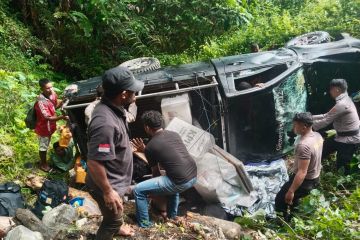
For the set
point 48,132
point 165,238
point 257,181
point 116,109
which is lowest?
point 257,181

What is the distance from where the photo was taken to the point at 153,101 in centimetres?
513

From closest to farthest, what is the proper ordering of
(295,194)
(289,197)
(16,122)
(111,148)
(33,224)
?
(111,148) < (33,224) < (289,197) < (295,194) < (16,122)

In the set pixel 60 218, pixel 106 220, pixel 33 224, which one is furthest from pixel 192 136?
pixel 33 224

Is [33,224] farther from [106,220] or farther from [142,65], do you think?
[142,65]

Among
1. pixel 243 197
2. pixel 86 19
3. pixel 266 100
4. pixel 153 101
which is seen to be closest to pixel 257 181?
pixel 243 197

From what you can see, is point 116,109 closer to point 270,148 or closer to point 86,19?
point 270,148

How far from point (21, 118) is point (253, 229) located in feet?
15.4

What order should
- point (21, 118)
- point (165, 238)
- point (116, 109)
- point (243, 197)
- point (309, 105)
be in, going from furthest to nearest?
point (21, 118) < point (309, 105) < point (243, 197) < point (165, 238) < point (116, 109)

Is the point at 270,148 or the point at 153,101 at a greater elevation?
the point at 153,101

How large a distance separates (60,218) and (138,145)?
1547 mm

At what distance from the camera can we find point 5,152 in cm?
577

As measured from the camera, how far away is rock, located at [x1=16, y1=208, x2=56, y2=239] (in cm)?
364

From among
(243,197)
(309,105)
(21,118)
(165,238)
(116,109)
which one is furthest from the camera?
(21,118)

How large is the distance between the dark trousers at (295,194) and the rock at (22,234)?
8.67ft
